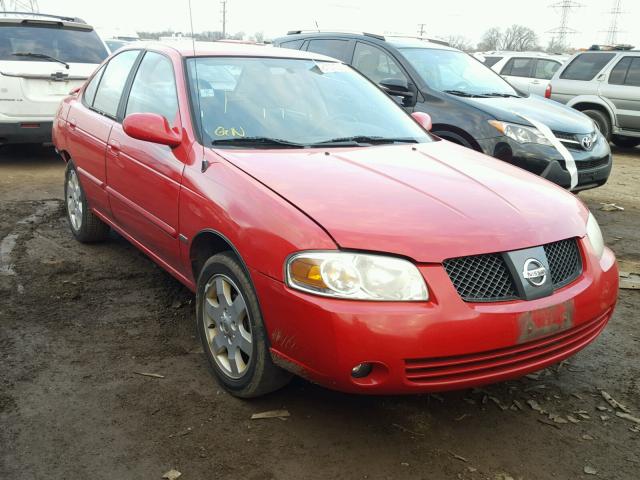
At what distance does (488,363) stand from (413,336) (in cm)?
37

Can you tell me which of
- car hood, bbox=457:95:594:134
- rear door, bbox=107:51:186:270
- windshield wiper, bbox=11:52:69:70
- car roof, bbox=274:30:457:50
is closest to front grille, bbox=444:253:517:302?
rear door, bbox=107:51:186:270

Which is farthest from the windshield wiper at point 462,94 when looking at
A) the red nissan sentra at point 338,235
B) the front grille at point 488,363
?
the front grille at point 488,363

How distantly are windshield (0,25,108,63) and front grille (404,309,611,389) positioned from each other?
7.07m

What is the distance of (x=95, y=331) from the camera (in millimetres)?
3719

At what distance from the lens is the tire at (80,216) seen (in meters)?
5.08

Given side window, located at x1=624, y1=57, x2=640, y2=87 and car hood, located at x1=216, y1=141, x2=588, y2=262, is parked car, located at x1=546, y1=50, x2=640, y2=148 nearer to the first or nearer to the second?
side window, located at x1=624, y1=57, x2=640, y2=87

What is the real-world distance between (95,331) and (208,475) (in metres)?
1.52

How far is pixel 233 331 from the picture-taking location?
3.00 m

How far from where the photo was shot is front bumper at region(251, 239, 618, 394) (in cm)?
242

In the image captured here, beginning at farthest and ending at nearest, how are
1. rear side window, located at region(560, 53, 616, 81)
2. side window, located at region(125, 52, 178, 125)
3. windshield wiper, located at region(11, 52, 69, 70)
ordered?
rear side window, located at region(560, 53, 616, 81) < windshield wiper, located at region(11, 52, 69, 70) < side window, located at region(125, 52, 178, 125)

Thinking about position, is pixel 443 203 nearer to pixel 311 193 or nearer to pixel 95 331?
pixel 311 193

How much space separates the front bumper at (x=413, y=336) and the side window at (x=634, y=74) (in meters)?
9.98

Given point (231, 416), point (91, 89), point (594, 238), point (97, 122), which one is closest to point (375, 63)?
point (91, 89)

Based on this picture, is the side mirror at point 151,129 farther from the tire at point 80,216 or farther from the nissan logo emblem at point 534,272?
the nissan logo emblem at point 534,272
